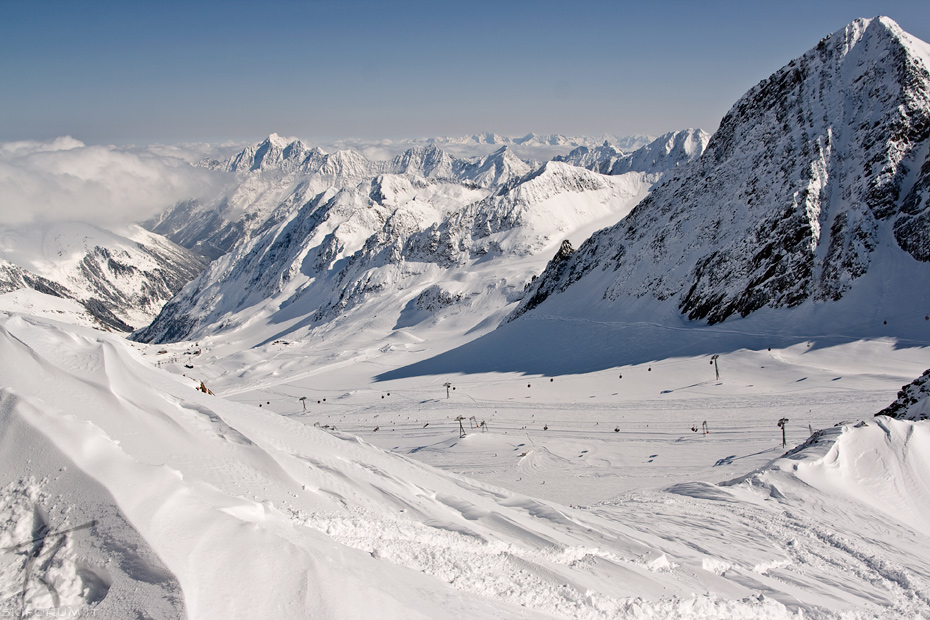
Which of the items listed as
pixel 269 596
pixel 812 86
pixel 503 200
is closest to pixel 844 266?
pixel 812 86

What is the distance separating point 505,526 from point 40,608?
23.8ft

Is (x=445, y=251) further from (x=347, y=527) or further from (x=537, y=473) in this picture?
(x=347, y=527)

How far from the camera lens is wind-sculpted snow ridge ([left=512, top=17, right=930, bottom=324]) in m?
43.9

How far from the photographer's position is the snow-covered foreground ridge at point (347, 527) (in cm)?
571

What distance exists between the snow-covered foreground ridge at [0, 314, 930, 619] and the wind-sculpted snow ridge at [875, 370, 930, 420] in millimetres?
2859

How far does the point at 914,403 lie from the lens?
19.6 m

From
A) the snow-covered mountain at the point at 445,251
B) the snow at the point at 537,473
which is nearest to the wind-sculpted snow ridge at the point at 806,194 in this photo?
the snow at the point at 537,473

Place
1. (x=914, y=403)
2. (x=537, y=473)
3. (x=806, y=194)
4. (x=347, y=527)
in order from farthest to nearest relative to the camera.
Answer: (x=806, y=194) < (x=537, y=473) < (x=914, y=403) < (x=347, y=527)

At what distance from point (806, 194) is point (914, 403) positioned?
33.9m

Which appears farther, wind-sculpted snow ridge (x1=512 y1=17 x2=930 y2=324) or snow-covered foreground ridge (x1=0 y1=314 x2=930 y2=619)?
wind-sculpted snow ridge (x1=512 y1=17 x2=930 y2=324)

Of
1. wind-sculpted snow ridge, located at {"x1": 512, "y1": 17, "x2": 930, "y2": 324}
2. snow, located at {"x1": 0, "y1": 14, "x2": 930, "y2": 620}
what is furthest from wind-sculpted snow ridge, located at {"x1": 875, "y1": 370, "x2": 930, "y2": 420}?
wind-sculpted snow ridge, located at {"x1": 512, "y1": 17, "x2": 930, "y2": 324}

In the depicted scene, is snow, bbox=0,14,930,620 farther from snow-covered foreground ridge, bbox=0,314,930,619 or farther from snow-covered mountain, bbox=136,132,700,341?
snow-covered mountain, bbox=136,132,700,341

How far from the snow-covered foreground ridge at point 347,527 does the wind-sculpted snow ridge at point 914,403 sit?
9.38 feet

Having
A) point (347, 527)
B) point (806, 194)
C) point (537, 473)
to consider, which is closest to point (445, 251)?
point (806, 194)
